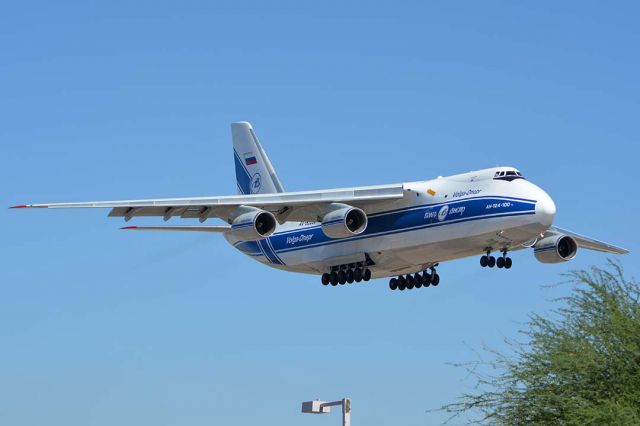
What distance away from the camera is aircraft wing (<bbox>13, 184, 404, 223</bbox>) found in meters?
36.5

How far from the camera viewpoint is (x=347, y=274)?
126ft

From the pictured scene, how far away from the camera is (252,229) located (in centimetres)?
3528

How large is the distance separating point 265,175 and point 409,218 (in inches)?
449

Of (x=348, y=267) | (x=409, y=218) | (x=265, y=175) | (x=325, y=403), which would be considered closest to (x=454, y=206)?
(x=409, y=218)

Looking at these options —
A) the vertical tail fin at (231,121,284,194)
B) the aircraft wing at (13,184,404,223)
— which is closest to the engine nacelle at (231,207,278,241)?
the aircraft wing at (13,184,404,223)

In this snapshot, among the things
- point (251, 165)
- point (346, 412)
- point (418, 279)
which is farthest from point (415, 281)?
point (346, 412)

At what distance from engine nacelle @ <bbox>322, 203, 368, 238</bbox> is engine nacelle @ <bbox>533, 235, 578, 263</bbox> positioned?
20.1 feet

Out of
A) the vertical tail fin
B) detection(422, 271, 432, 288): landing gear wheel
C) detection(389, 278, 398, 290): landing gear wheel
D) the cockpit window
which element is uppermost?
the vertical tail fin

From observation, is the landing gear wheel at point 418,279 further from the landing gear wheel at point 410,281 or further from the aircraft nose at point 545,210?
Result: the aircraft nose at point 545,210

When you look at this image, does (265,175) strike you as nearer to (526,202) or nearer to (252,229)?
(252,229)

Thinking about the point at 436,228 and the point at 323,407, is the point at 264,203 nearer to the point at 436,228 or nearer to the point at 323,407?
the point at 436,228

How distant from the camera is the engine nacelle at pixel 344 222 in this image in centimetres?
3544

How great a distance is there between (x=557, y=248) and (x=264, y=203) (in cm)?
928

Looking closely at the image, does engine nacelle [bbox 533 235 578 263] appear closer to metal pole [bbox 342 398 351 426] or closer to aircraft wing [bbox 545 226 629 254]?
aircraft wing [bbox 545 226 629 254]
